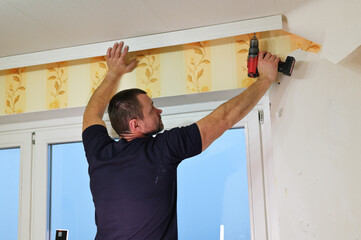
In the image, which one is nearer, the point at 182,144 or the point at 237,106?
the point at 182,144

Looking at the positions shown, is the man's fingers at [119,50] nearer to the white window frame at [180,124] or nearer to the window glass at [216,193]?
the white window frame at [180,124]

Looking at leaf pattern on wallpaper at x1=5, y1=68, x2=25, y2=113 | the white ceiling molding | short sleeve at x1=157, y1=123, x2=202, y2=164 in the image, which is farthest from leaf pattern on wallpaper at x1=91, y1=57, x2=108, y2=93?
short sleeve at x1=157, y1=123, x2=202, y2=164

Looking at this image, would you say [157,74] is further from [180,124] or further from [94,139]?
[94,139]

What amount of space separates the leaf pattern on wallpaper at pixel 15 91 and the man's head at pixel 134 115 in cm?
86

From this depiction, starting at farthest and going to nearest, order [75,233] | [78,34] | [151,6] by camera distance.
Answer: [75,233]
[78,34]
[151,6]

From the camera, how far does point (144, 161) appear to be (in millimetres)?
1454

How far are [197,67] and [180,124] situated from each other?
1.14 feet

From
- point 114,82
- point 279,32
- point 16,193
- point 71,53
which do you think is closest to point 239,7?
point 279,32

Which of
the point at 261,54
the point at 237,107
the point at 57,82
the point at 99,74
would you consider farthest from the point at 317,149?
the point at 57,82

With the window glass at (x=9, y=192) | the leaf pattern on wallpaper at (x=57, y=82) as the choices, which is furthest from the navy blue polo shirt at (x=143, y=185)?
the window glass at (x=9, y=192)

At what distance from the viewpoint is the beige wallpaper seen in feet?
5.90

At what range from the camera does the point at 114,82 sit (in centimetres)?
195

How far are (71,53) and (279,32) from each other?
3.61ft

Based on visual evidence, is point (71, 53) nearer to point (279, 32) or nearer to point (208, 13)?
point (208, 13)
